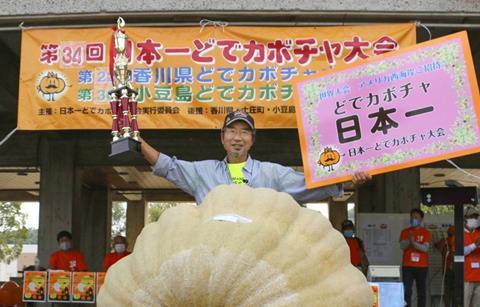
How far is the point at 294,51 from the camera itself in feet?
23.1

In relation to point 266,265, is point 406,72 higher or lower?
higher

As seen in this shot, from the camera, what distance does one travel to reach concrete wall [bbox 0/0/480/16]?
22.6ft

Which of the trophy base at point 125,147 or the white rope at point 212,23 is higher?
A: the white rope at point 212,23

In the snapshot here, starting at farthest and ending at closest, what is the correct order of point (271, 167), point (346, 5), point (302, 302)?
point (346, 5), point (271, 167), point (302, 302)

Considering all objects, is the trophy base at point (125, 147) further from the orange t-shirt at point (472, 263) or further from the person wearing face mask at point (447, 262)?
the person wearing face mask at point (447, 262)

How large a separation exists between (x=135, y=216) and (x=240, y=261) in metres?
24.3

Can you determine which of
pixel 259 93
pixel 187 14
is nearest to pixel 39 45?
pixel 187 14

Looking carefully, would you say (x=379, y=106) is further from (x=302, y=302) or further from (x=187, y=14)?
(x=187, y=14)

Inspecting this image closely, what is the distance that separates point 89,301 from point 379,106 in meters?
7.14

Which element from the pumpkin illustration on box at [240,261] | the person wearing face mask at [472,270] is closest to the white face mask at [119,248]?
the person wearing face mask at [472,270]

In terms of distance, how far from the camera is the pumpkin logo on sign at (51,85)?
23.5 ft

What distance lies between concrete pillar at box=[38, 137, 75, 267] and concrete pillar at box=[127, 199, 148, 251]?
36.6 feet

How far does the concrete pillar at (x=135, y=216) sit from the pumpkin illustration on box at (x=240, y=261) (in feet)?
77.7

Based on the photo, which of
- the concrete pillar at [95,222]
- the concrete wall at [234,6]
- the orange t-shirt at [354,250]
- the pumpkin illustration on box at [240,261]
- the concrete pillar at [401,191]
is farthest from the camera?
the concrete pillar at [95,222]
